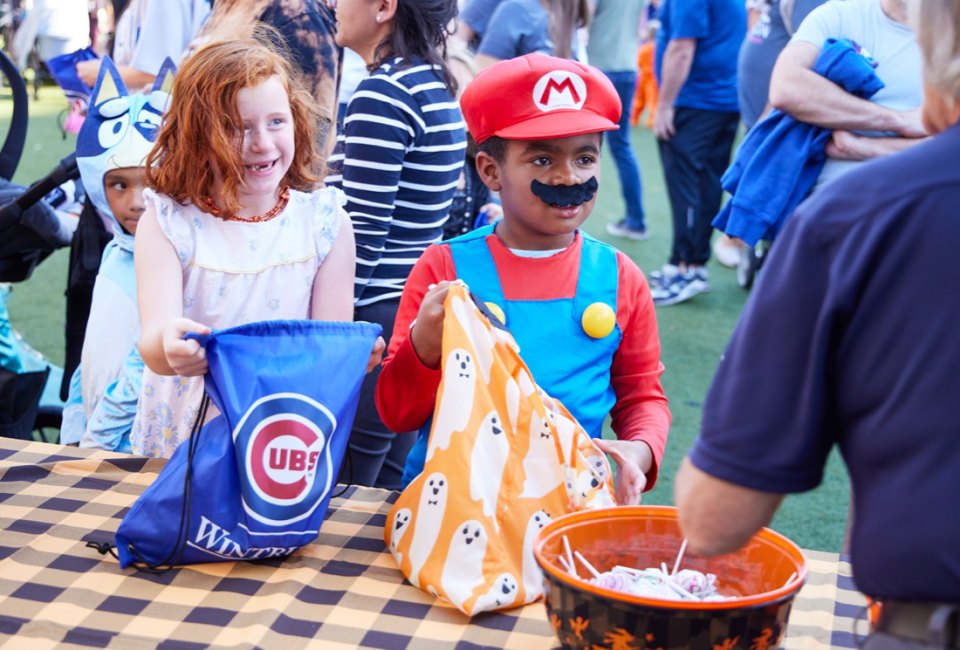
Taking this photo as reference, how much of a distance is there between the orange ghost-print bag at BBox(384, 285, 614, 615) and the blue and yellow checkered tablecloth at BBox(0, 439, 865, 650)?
5cm

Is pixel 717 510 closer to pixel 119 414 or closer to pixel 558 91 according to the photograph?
pixel 558 91

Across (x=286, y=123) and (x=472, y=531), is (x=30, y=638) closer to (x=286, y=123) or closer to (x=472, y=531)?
(x=472, y=531)

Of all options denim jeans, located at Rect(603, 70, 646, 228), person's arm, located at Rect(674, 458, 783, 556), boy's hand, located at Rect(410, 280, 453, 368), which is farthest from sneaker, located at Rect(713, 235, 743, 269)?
person's arm, located at Rect(674, 458, 783, 556)

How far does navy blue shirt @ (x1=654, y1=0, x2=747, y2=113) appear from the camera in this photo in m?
5.90

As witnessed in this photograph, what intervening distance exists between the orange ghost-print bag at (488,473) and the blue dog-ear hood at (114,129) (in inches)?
46.9

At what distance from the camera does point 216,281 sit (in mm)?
2027

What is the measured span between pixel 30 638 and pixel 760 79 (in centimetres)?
415

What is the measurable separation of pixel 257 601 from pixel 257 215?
0.78 metres

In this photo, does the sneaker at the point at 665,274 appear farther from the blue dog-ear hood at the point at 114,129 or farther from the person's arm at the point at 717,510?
the person's arm at the point at 717,510

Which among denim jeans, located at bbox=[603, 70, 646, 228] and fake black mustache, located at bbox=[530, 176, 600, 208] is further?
A: denim jeans, located at bbox=[603, 70, 646, 228]

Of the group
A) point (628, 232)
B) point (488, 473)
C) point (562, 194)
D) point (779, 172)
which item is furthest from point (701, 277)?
point (488, 473)

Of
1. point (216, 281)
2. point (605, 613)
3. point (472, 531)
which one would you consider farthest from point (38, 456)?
point (605, 613)

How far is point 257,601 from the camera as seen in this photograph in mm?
1611

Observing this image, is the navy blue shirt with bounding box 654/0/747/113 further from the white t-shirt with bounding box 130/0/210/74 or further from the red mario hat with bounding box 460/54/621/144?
the red mario hat with bounding box 460/54/621/144
